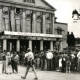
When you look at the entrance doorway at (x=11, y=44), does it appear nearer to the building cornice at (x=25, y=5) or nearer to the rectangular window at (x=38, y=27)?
the building cornice at (x=25, y=5)

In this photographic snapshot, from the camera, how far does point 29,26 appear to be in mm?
46062

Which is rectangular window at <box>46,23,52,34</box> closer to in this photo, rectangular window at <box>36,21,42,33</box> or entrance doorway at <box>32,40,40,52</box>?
rectangular window at <box>36,21,42,33</box>

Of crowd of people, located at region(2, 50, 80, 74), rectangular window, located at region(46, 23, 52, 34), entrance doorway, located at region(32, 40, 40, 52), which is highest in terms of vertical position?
rectangular window, located at region(46, 23, 52, 34)

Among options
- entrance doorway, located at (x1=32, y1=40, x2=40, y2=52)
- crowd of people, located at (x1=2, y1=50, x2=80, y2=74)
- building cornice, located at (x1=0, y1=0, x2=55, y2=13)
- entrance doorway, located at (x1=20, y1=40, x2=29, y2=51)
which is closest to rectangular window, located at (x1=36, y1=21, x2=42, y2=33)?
building cornice, located at (x1=0, y1=0, x2=55, y2=13)

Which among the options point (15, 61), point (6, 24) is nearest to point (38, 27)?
point (6, 24)

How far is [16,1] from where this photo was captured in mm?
43469

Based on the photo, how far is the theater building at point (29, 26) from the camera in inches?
1607

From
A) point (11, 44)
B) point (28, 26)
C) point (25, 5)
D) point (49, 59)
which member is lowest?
point (49, 59)

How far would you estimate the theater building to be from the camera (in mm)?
40812

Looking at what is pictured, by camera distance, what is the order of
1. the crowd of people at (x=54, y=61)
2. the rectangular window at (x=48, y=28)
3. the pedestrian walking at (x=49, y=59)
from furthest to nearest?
the rectangular window at (x=48, y=28) < the pedestrian walking at (x=49, y=59) < the crowd of people at (x=54, y=61)

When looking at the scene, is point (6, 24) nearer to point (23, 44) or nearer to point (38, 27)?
point (23, 44)

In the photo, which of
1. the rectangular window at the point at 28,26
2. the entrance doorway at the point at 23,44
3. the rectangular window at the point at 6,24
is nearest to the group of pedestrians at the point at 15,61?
the rectangular window at the point at 6,24

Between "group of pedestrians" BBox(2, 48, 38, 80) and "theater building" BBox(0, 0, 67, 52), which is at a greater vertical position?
"theater building" BBox(0, 0, 67, 52)

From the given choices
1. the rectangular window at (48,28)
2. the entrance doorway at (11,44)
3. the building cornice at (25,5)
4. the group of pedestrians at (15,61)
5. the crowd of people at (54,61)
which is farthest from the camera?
the rectangular window at (48,28)
